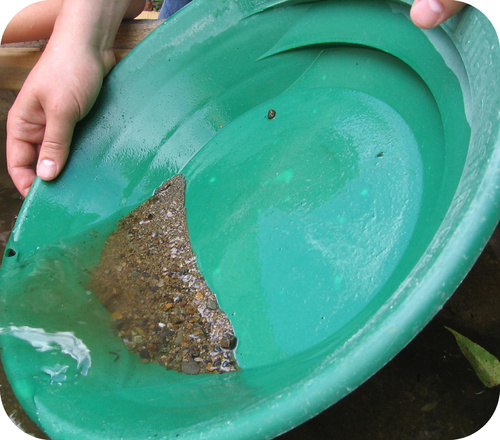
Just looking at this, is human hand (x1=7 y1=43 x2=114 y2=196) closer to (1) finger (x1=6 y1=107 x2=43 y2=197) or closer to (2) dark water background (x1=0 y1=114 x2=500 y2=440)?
(1) finger (x1=6 y1=107 x2=43 y2=197)

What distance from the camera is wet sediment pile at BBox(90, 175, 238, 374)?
116cm

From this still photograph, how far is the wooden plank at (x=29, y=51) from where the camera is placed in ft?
5.72

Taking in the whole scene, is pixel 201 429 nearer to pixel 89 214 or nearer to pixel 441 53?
pixel 89 214

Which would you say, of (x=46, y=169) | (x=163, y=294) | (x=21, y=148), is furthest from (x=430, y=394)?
(x=21, y=148)

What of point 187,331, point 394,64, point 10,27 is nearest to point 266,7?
point 394,64

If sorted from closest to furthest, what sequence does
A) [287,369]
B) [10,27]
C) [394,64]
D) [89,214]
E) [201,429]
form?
1. [201,429]
2. [287,369]
3. [394,64]
4. [89,214]
5. [10,27]

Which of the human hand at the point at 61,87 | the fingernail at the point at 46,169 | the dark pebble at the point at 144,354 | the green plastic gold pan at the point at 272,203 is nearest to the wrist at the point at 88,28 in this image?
the human hand at the point at 61,87

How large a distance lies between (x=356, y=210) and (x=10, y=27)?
1.78 m

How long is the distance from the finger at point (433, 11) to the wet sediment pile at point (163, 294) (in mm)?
883

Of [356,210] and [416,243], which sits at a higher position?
[416,243]

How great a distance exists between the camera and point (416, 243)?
957 millimetres

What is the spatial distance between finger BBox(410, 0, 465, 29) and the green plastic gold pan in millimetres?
34

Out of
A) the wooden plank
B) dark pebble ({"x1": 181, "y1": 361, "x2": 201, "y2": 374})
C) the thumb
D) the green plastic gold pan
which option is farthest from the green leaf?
the wooden plank

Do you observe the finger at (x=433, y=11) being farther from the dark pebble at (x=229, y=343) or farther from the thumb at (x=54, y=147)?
the thumb at (x=54, y=147)
